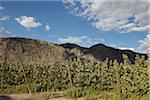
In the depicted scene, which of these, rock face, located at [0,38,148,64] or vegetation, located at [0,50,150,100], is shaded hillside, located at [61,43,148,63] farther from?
vegetation, located at [0,50,150,100]

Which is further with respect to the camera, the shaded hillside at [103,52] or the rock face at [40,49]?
the shaded hillside at [103,52]

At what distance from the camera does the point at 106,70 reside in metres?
24.5

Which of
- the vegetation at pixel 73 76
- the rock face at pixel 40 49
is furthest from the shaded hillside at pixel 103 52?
the vegetation at pixel 73 76

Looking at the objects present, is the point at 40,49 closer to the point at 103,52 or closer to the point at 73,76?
the point at 103,52

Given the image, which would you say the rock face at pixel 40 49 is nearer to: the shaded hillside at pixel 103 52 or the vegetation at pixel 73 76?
the shaded hillside at pixel 103 52

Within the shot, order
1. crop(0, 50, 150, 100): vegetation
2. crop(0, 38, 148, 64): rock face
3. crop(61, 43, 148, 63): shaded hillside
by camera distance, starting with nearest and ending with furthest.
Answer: crop(0, 50, 150, 100): vegetation
crop(0, 38, 148, 64): rock face
crop(61, 43, 148, 63): shaded hillside

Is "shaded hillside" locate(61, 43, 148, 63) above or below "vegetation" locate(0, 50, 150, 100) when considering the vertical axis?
above

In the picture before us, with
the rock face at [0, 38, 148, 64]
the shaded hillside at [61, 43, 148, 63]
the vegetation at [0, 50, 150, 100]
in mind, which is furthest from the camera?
the shaded hillside at [61, 43, 148, 63]

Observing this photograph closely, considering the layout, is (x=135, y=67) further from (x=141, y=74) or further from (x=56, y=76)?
(x=56, y=76)

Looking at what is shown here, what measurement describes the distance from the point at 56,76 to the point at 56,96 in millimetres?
8123

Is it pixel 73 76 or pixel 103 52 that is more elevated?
pixel 103 52

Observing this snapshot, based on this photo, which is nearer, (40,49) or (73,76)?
(73,76)

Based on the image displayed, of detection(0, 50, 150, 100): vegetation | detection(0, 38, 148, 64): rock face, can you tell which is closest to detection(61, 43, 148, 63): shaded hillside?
detection(0, 38, 148, 64): rock face

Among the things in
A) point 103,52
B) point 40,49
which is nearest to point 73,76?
point 40,49
